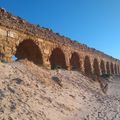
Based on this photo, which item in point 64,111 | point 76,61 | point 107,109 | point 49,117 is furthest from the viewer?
point 76,61

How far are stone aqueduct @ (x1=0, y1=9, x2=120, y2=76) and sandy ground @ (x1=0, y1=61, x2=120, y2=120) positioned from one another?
2332 mm

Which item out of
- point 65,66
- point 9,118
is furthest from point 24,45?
point 9,118

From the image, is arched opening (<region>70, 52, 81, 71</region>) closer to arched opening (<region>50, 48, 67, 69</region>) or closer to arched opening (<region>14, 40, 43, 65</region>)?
arched opening (<region>50, 48, 67, 69</region>)

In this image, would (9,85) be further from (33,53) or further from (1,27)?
(33,53)

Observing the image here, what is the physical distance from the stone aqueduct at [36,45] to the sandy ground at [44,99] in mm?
2332

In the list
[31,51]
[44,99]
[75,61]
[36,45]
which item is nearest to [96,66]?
[75,61]

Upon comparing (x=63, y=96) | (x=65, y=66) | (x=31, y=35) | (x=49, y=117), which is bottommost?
(x=49, y=117)

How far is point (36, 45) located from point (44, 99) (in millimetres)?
6866

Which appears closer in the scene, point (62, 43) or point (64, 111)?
point (64, 111)

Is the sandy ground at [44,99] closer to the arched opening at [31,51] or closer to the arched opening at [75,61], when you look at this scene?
the arched opening at [31,51]

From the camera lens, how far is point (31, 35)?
1335 centimetres

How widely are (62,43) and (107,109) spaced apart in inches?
367

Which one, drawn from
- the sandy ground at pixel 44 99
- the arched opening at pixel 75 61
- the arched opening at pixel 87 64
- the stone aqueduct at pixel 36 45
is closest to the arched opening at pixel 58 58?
the stone aqueduct at pixel 36 45

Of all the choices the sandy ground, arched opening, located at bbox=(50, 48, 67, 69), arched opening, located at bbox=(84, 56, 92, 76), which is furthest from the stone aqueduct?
the sandy ground
